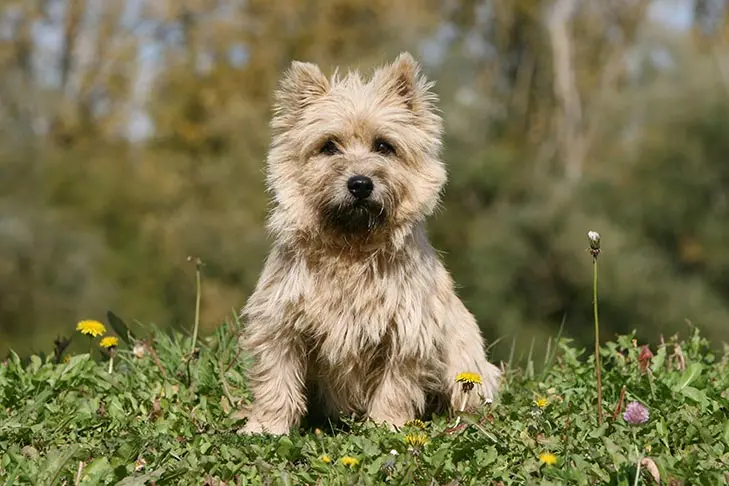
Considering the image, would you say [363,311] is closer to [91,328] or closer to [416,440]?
[416,440]

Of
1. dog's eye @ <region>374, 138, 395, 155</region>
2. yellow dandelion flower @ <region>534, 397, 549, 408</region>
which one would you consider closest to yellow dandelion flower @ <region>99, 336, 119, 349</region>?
dog's eye @ <region>374, 138, 395, 155</region>

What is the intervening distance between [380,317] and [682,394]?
5.17 ft

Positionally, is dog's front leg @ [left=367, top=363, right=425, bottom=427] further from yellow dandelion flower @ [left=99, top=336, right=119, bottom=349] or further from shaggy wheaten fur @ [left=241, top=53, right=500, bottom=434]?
yellow dandelion flower @ [left=99, top=336, right=119, bottom=349]

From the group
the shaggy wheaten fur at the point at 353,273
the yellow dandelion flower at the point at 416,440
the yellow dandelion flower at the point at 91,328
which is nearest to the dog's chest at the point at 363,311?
the shaggy wheaten fur at the point at 353,273

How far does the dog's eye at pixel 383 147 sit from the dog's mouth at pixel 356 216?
0.45m

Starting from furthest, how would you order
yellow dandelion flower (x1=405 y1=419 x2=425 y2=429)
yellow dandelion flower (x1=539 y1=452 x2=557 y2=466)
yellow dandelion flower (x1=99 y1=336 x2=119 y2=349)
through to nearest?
yellow dandelion flower (x1=99 y1=336 x2=119 y2=349)
yellow dandelion flower (x1=405 y1=419 x2=425 y2=429)
yellow dandelion flower (x1=539 y1=452 x2=557 y2=466)

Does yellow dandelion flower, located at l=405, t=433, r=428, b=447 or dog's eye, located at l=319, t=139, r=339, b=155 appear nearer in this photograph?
yellow dandelion flower, located at l=405, t=433, r=428, b=447

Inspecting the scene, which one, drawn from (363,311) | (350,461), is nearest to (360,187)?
(363,311)

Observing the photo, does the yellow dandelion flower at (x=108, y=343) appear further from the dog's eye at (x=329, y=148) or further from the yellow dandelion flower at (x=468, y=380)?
the yellow dandelion flower at (x=468, y=380)

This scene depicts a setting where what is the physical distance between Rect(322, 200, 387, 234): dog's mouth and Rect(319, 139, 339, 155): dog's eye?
42 cm

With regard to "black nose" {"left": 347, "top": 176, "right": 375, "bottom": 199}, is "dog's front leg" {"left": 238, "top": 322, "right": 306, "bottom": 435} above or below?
below

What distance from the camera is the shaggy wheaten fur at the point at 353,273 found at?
536cm

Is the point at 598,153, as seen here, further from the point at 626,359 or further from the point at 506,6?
the point at 626,359

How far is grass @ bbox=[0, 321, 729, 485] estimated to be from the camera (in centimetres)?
421
